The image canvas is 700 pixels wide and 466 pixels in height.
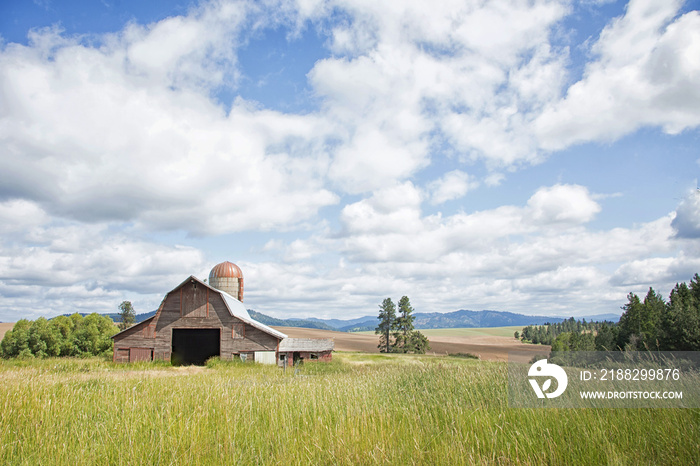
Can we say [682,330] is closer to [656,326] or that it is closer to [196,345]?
[656,326]

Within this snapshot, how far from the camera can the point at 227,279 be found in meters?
48.2

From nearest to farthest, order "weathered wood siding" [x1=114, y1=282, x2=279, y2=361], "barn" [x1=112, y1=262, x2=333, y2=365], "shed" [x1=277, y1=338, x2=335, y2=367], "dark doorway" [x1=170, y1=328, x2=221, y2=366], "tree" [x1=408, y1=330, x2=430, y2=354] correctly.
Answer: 1. "barn" [x1=112, y1=262, x2=333, y2=365]
2. "weathered wood siding" [x1=114, y1=282, x2=279, y2=361]
3. "shed" [x1=277, y1=338, x2=335, y2=367]
4. "dark doorway" [x1=170, y1=328, x2=221, y2=366]
5. "tree" [x1=408, y1=330, x2=430, y2=354]

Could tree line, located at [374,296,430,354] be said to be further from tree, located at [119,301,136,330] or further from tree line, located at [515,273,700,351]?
tree, located at [119,301,136,330]

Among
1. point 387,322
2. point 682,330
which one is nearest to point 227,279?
point 387,322

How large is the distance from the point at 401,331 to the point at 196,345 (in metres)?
44.1

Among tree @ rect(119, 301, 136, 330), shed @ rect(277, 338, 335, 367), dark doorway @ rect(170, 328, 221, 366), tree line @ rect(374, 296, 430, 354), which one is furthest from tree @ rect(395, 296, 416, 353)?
tree @ rect(119, 301, 136, 330)

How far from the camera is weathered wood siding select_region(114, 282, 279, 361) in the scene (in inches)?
1339

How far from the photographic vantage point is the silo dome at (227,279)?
48.0 metres

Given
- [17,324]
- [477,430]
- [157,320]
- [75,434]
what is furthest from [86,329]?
[477,430]

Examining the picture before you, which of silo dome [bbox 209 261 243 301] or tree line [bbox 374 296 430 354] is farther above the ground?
silo dome [bbox 209 261 243 301]

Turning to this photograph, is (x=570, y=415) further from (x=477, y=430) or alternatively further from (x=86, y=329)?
(x=86, y=329)

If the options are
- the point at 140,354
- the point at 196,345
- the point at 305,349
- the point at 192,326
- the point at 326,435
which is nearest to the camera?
the point at 326,435

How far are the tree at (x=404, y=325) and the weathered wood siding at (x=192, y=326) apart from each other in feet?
142

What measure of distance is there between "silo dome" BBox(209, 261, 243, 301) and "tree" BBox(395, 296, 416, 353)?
35.2 meters
